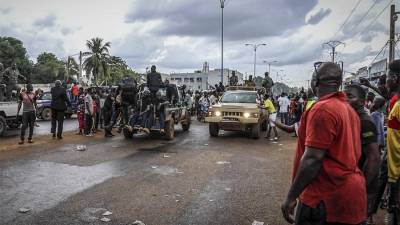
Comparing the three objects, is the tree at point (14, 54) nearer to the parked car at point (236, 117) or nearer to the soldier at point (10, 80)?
the soldier at point (10, 80)

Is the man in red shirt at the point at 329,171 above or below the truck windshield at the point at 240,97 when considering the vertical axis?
below

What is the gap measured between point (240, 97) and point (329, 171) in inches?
523

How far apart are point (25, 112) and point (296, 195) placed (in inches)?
453

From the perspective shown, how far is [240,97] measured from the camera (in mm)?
15844

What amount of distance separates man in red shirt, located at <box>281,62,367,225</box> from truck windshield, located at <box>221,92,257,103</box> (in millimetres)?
12972

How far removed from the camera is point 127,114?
576 inches

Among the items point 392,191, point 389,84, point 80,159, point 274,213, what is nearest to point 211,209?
point 274,213

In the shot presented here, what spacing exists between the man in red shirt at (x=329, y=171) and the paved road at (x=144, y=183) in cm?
278

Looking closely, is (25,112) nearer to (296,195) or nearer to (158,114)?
(158,114)

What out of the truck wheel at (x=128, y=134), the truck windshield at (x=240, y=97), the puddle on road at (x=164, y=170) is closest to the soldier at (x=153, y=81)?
the truck wheel at (x=128, y=134)

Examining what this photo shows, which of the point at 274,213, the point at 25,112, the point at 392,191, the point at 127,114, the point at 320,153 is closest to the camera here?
the point at 320,153

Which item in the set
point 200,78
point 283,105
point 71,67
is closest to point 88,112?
point 283,105

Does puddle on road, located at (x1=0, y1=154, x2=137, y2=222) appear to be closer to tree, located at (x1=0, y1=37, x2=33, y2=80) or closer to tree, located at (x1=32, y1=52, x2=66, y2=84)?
tree, located at (x1=0, y1=37, x2=33, y2=80)

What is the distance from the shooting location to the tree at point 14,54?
2216 inches
